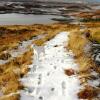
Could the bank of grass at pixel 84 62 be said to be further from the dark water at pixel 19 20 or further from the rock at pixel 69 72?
the dark water at pixel 19 20

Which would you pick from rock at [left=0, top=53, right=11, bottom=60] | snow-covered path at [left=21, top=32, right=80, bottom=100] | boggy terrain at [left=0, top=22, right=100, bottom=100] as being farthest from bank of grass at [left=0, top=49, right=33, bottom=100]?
rock at [left=0, top=53, right=11, bottom=60]

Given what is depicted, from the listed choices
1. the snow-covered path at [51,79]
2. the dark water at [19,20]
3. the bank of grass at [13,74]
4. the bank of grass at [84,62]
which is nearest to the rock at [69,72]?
the snow-covered path at [51,79]

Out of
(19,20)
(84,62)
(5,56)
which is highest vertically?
(84,62)

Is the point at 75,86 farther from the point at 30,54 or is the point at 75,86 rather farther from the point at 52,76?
the point at 30,54

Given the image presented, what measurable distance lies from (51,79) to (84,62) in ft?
10.6

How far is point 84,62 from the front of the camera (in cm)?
2130

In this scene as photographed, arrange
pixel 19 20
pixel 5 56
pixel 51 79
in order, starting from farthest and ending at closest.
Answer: pixel 19 20, pixel 5 56, pixel 51 79

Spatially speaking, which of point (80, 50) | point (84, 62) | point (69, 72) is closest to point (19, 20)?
point (80, 50)

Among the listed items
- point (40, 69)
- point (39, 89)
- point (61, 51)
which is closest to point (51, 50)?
point (61, 51)

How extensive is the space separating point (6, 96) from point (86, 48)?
916 cm

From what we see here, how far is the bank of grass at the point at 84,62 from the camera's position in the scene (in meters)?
16.9

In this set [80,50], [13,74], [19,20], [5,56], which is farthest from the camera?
[19,20]

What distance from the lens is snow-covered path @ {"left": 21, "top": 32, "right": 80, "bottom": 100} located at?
Result: 56.1 ft

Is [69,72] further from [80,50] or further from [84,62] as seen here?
[80,50]
